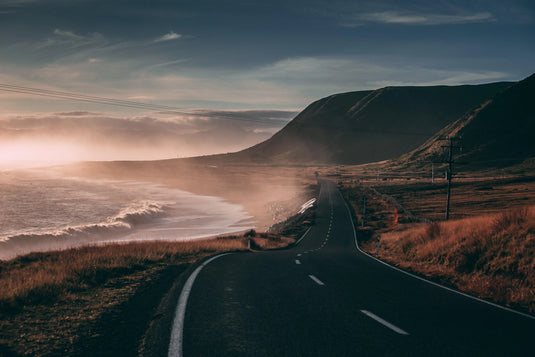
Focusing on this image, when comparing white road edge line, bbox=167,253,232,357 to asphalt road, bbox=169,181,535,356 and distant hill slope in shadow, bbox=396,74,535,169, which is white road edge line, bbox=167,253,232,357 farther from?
distant hill slope in shadow, bbox=396,74,535,169

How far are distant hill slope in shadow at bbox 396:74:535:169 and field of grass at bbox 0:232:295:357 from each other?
6552 inches

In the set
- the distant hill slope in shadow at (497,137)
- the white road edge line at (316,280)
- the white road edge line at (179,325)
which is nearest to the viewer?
the white road edge line at (179,325)


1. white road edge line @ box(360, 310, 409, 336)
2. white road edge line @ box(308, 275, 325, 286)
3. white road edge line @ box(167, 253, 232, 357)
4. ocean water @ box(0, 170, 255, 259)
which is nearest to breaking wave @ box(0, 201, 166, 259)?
ocean water @ box(0, 170, 255, 259)

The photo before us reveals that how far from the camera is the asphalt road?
5.29 metres

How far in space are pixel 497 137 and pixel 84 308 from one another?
203 m

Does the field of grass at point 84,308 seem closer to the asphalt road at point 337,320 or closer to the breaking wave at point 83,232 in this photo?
the asphalt road at point 337,320

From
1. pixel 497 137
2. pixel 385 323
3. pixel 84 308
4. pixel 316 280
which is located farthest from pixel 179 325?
pixel 497 137

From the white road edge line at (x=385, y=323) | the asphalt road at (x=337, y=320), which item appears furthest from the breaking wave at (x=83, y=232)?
the white road edge line at (x=385, y=323)

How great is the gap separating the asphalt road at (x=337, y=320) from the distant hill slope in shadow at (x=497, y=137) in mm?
164393

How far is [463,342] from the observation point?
5613 millimetres

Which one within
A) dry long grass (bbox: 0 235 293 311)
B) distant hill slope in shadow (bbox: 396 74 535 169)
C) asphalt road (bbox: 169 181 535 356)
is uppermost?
distant hill slope in shadow (bbox: 396 74 535 169)

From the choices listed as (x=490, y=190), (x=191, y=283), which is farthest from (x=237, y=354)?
(x=490, y=190)

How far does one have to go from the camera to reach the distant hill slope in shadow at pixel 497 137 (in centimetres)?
15912

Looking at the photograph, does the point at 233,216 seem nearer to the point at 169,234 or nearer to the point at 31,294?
the point at 169,234
